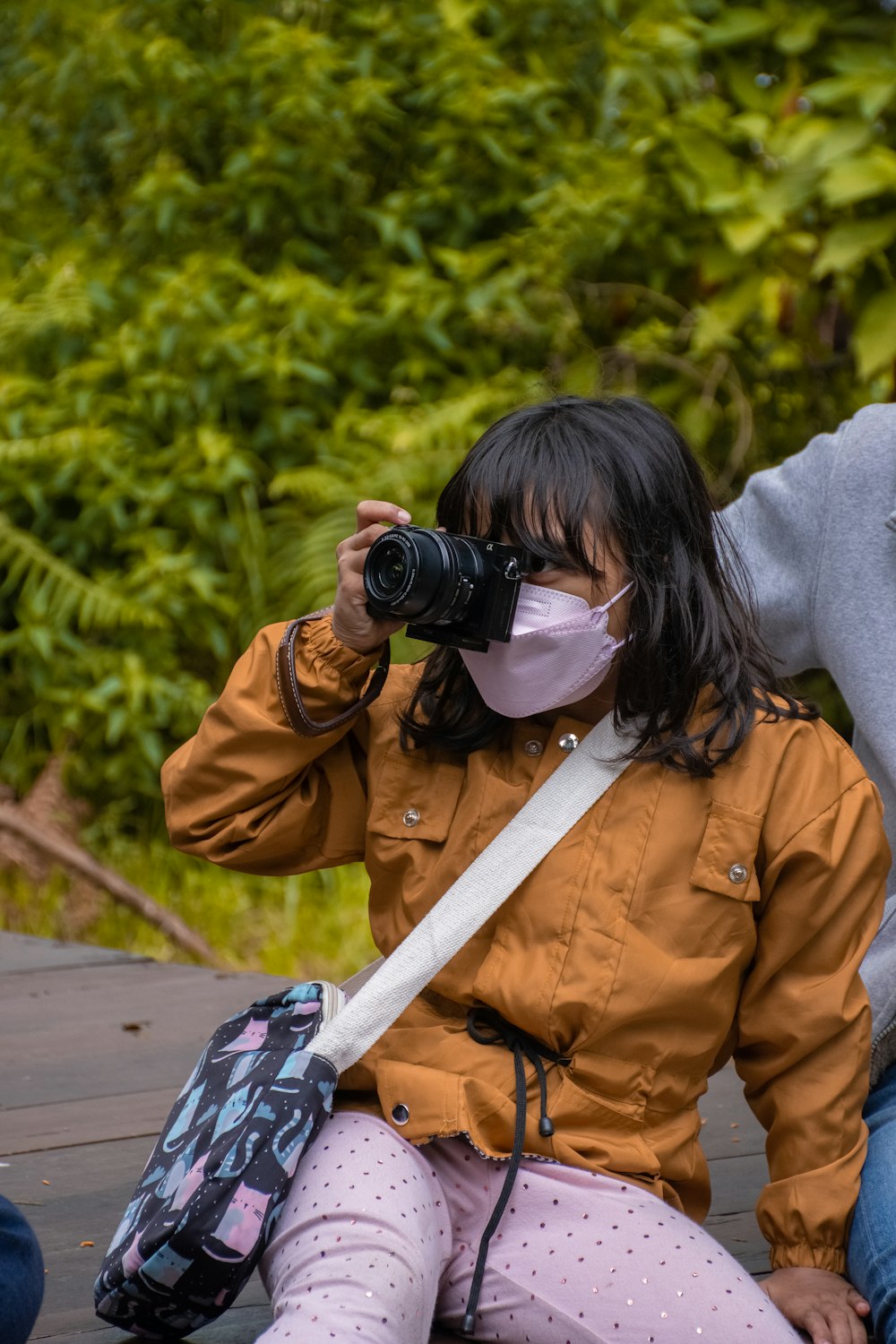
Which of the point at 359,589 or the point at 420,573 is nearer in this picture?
the point at 420,573

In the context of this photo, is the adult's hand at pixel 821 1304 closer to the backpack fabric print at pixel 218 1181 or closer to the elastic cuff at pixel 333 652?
the backpack fabric print at pixel 218 1181

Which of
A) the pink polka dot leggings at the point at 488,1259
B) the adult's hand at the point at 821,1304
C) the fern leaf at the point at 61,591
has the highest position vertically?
the pink polka dot leggings at the point at 488,1259

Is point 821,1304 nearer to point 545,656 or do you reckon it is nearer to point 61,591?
point 545,656

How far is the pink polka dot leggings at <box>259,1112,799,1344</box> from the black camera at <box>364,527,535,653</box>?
0.45 metres

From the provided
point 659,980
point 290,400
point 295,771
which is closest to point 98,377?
point 290,400

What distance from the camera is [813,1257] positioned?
57.3 inches

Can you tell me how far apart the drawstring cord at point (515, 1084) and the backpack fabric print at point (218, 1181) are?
14 centimetres

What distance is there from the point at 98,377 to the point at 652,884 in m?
2.86

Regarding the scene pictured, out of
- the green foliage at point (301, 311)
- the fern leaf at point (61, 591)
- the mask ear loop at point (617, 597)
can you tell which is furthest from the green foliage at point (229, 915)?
the mask ear loop at point (617, 597)

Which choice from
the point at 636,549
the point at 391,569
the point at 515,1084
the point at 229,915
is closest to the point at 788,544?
the point at 636,549

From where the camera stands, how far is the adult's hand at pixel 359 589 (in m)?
A: 1.46

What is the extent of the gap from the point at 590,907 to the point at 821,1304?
16.3 inches

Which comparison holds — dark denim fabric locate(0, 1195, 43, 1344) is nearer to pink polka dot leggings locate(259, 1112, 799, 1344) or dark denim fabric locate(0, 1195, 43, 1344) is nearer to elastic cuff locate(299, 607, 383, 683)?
pink polka dot leggings locate(259, 1112, 799, 1344)

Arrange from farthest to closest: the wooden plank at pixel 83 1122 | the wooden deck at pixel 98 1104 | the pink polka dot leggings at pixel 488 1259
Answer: the wooden plank at pixel 83 1122 < the wooden deck at pixel 98 1104 < the pink polka dot leggings at pixel 488 1259
